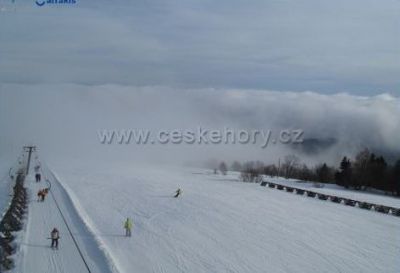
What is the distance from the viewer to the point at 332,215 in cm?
4091

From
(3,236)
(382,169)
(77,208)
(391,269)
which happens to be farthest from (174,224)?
(382,169)

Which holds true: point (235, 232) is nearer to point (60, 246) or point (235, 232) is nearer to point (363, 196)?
point (60, 246)

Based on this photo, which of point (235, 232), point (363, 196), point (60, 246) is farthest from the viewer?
point (363, 196)

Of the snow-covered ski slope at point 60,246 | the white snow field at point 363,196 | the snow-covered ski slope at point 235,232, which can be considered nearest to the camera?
the snow-covered ski slope at point 60,246

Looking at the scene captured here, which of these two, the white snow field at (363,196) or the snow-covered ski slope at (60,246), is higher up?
the white snow field at (363,196)

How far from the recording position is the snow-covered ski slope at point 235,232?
25.8 metres

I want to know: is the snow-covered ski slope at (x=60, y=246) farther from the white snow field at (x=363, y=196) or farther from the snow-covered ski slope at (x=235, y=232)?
the white snow field at (x=363, y=196)

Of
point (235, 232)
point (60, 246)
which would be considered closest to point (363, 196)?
point (235, 232)

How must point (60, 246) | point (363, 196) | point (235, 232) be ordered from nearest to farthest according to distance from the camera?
point (60, 246) < point (235, 232) < point (363, 196)

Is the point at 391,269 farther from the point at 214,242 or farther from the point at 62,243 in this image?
the point at 62,243

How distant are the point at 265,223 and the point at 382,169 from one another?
47.0 m

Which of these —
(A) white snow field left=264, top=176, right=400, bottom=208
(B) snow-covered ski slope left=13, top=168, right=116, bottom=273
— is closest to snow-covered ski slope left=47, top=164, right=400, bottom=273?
(B) snow-covered ski slope left=13, top=168, right=116, bottom=273

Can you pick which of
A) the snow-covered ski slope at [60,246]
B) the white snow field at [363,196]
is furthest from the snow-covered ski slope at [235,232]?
the white snow field at [363,196]

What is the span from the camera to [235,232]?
1292 inches
